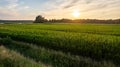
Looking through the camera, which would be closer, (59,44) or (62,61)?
(62,61)

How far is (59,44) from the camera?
708 inches

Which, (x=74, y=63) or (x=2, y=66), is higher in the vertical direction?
(x=2, y=66)

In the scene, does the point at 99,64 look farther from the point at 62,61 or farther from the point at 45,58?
the point at 45,58

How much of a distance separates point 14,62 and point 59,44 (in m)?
7.99

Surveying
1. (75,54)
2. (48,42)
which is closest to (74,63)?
(75,54)

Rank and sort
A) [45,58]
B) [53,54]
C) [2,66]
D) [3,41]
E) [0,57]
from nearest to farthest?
1. [2,66]
2. [0,57]
3. [45,58]
4. [53,54]
5. [3,41]

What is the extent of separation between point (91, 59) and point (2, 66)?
20.1 ft

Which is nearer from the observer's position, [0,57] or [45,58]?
[0,57]

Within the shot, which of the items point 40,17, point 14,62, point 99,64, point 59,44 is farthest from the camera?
point 40,17

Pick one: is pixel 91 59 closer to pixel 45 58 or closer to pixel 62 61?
pixel 62 61

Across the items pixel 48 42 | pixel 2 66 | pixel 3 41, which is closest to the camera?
pixel 2 66

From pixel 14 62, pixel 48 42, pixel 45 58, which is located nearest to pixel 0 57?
pixel 14 62

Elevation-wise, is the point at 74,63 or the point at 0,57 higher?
the point at 0,57

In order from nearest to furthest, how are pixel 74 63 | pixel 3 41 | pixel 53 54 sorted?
pixel 74 63, pixel 53 54, pixel 3 41
